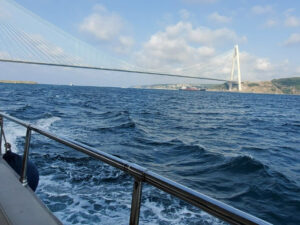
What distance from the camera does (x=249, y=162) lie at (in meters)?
4.80

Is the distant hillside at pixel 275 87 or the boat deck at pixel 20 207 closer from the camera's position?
the boat deck at pixel 20 207

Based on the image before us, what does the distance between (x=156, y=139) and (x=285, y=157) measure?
337cm

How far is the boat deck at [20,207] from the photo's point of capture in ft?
3.93

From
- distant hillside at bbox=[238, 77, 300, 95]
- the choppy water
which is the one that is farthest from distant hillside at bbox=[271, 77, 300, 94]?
the choppy water

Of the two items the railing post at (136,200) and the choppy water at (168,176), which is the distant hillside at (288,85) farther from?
the railing post at (136,200)

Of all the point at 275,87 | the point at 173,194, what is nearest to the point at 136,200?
the point at 173,194

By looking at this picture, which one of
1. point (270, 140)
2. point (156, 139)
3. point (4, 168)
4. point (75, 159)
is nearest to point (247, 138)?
point (270, 140)

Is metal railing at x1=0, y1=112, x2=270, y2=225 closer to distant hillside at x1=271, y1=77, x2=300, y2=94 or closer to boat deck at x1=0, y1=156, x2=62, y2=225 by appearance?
boat deck at x1=0, y1=156, x2=62, y2=225

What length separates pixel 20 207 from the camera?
1314 mm

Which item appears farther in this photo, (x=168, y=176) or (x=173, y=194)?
(x=168, y=176)

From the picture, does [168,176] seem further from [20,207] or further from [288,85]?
[288,85]

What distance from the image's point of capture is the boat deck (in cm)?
120

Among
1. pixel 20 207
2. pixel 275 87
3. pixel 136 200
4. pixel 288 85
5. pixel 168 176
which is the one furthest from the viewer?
pixel 288 85

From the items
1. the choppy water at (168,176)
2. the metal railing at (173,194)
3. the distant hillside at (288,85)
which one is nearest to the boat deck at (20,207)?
the metal railing at (173,194)
